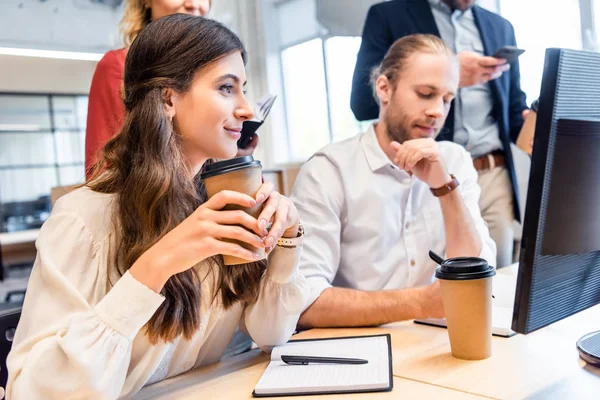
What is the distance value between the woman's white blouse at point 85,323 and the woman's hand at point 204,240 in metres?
0.03

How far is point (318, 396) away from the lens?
3.10 ft

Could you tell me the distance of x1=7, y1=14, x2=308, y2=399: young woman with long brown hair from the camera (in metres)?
0.91

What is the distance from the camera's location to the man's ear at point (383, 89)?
204 centimetres

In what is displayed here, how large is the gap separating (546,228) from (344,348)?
49 cm

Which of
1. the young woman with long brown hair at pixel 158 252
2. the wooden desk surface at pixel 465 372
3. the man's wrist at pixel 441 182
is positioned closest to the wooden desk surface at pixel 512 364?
the wooden desk surface at pixel 465 372

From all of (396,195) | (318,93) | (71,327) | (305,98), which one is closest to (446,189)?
(396,195)

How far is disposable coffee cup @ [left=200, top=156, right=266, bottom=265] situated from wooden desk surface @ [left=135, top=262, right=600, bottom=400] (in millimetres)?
271

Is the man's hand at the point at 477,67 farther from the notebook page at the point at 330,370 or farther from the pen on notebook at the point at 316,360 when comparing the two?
the pen on notebook at the point at 316,360

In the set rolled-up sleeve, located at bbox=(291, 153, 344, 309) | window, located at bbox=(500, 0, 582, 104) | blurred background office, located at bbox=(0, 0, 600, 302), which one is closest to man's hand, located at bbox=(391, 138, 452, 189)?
rolled-up sleeve, located at bbox=(291, 153, 344, 309)

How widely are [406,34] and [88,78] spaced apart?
7.87 meters

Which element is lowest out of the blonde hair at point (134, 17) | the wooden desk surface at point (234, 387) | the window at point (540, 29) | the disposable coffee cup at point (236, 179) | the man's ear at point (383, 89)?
the wooden desk surface at point (234, 387)

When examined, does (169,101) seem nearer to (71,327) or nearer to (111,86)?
(71,327)

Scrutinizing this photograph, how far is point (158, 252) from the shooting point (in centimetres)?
93

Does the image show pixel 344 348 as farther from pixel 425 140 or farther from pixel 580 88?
pixel 425 140
